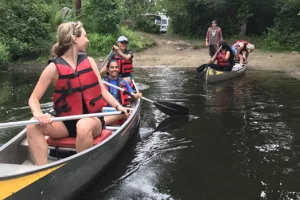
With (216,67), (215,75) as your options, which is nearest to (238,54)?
(216,67)

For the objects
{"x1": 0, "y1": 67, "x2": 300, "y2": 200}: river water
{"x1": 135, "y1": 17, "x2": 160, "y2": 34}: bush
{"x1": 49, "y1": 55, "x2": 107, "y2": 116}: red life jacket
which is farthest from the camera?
{"x1": 135, "y1": 17, "x2": 160, "y2": 34}: bush

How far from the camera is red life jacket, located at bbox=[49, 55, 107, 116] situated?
135 inches

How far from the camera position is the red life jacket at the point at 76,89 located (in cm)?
343

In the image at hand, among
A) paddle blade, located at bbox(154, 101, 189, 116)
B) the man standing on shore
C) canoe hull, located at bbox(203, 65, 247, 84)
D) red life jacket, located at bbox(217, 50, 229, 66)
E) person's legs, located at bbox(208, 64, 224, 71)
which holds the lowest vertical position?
paddle blade, located at bbox(154, 101, 189, 116)

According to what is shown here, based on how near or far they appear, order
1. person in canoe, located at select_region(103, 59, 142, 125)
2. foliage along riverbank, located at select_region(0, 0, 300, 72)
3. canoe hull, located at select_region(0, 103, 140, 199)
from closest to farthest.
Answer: canoe hull, located at select_region(0, 103, 140, 199), person in canoe, located at select_region(103, 59, 142, 125), foliage along riverbank, located at select_region(0, 0, 300, 72)

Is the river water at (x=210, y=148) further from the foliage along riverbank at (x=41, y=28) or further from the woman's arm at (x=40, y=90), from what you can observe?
the foliage along riverbank at (x=41, y=28)

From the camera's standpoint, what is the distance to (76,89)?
348 centimetres

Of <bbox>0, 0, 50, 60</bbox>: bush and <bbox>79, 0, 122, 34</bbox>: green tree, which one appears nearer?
<bbox>0, 0, 50, 60</bbox>: bush

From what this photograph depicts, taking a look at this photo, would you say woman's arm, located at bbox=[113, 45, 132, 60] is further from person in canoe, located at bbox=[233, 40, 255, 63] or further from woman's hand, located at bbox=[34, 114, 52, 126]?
person in canoe, located at bbox=[233, 40, 255, 63]

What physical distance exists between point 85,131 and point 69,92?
40cm

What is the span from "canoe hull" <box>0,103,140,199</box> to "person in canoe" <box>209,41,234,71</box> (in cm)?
609

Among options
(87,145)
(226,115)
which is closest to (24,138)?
(87,145)

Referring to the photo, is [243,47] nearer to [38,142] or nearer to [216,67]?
[216,67]

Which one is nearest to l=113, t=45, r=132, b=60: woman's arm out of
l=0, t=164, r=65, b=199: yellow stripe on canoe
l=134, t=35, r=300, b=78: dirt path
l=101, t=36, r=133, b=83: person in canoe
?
l=101, t=36, r=133, b=83: person in canoe
